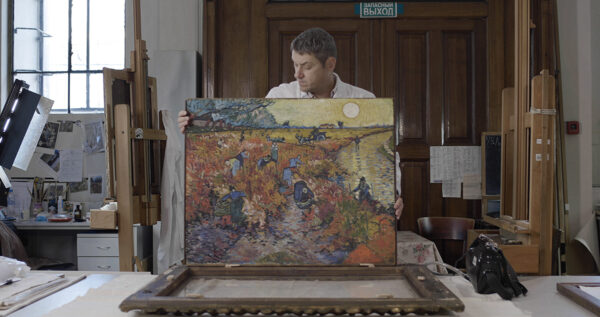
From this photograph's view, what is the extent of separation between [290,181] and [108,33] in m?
3.75

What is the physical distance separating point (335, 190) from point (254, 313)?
51cm

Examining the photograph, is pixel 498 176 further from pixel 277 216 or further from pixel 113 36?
pixel 113 36

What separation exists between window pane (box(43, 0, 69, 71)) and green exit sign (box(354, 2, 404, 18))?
117 inches

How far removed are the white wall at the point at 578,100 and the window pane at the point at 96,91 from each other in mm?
4280

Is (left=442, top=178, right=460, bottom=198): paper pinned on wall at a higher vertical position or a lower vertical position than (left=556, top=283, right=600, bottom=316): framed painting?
higher

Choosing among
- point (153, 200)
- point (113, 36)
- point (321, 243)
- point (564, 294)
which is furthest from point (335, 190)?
point (113, 36)

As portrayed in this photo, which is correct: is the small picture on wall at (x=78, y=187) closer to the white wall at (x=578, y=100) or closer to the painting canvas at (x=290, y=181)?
the painting canvas at (x=290, y=181)

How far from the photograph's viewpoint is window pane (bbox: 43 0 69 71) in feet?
14.4

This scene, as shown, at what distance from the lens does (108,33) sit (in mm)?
4363

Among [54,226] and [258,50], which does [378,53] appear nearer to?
[258,50]

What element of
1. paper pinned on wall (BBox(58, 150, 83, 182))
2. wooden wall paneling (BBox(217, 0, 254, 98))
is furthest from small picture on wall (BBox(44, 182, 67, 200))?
wooden wall paneling (BBox(217, 0, 254, 98))

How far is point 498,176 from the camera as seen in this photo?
3213 millimetres

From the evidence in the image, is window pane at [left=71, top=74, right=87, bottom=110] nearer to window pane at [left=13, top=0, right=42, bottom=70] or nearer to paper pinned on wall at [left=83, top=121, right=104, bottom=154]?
paper pinned on wall at [left=83, top=121, right=104, bottom=154]

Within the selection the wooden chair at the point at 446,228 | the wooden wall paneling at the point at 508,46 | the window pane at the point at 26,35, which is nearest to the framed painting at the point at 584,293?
the wooden chair at the point at 446,228
